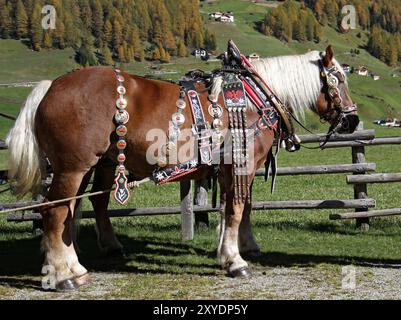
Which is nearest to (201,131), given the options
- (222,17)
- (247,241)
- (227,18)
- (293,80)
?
(293,80)

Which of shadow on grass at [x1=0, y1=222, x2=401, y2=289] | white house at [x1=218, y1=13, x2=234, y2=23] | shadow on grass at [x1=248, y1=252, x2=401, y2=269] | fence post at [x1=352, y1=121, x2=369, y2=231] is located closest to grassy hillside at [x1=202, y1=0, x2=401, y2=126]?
white house at [x1=218, y1=13, x2=234, y2=23]

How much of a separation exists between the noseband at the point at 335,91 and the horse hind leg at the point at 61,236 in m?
2.89

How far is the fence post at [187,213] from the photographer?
8.52m

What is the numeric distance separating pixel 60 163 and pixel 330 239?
4.22m

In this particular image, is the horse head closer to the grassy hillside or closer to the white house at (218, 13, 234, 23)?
the grassy hillside

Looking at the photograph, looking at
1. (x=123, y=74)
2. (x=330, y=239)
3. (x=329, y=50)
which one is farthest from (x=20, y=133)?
(x=330, y=239)

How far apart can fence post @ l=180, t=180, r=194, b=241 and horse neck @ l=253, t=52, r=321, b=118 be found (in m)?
2.40

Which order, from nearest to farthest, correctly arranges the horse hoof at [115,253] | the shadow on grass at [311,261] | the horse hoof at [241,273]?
the horse hoof at [241,273] < the shadow on grass at [311,261] < the horse hoof at [115,253]

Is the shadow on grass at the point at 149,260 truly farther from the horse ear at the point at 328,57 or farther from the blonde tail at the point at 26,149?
Result: the horse ear at the point at 328,57

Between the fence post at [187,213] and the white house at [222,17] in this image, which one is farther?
the white house at [222,17]

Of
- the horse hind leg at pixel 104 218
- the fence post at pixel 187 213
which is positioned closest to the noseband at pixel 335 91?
the fence post at pixel 187 213

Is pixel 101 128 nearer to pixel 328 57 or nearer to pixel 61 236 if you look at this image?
pixel 61 236

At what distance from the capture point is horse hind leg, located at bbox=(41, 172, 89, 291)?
5988 mm

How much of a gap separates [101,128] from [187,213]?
2.96 m
